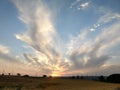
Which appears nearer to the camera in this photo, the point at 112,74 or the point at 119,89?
the point at 119,89

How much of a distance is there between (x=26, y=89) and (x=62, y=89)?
712cm

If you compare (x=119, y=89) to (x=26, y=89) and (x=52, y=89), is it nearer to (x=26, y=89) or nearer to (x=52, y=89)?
(x=52, y=89)

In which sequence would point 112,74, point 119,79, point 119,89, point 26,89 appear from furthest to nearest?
point 112,74, point 119,79, point 26,89, point 119,89

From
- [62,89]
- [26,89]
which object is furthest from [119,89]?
[26,89]

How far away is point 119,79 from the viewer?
86.6 metres

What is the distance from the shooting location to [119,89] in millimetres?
38938

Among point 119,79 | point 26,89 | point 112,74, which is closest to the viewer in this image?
point 26,89

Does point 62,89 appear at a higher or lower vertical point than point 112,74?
lower

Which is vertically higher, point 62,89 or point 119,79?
point 119,79

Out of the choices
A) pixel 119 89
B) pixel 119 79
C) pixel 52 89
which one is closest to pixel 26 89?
pixel 52 89

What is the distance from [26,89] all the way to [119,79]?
5138cm

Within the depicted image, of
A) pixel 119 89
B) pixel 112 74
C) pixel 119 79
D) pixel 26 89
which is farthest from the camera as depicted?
pixel 112 74

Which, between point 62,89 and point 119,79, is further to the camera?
point 119,79

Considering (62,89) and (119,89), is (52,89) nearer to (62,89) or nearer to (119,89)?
(62,89)
